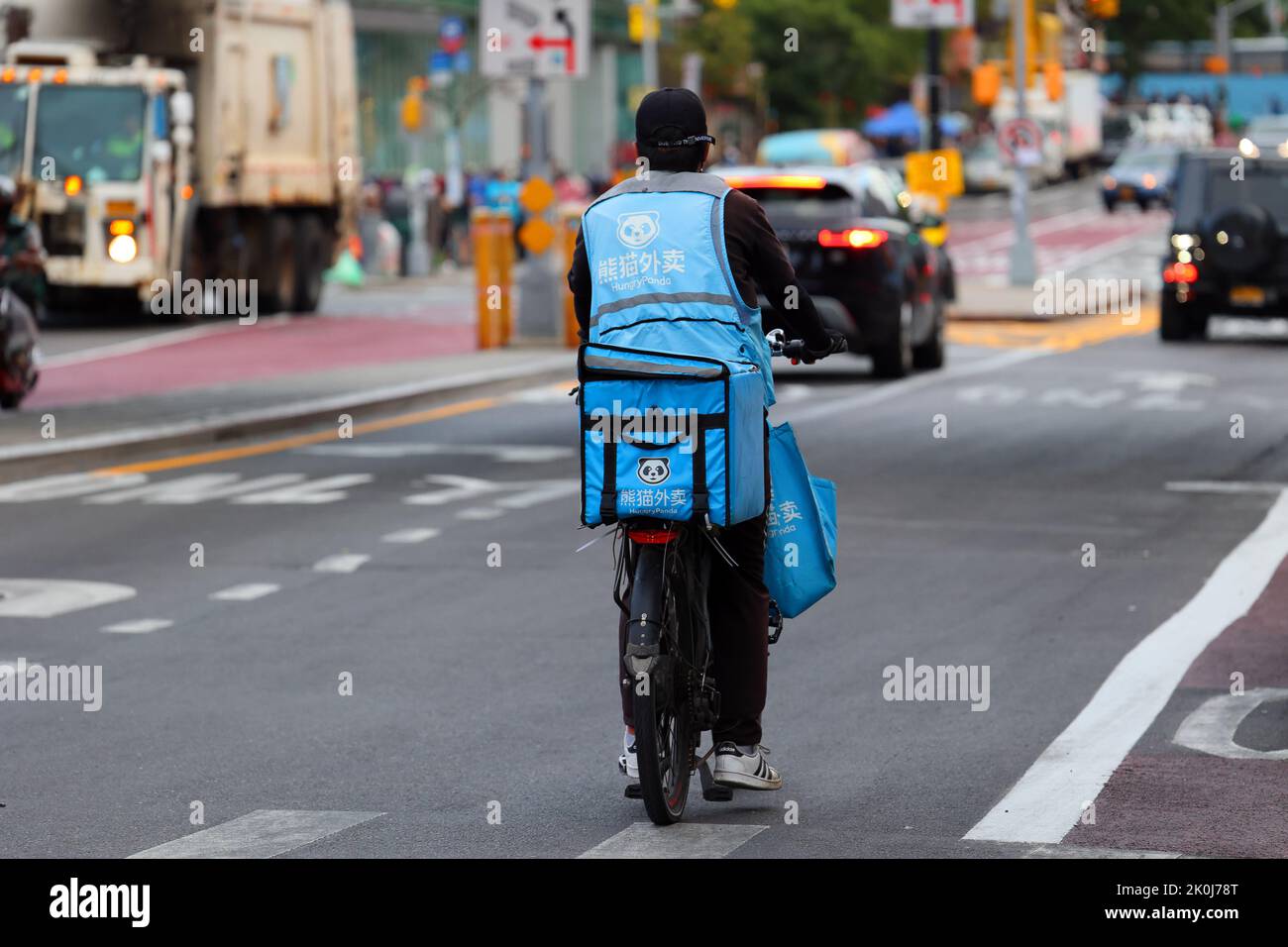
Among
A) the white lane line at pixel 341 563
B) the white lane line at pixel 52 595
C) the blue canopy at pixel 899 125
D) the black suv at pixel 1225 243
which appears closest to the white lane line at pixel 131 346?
the black suv at pixel 1225 243

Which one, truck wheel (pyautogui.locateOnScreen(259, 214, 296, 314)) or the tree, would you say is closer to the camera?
truck wheel (pyautogui.locateOnScreen(259, 214, 296, 314))

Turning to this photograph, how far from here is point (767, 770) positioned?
7.44 metres

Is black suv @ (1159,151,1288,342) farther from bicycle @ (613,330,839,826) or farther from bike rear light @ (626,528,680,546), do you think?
bike rear light @ (626,528,680,546)

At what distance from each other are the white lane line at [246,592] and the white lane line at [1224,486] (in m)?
5.83

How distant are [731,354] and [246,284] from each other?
84.4 feet

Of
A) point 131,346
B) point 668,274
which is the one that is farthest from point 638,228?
point 131,346

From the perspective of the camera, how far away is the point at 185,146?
29.4 m

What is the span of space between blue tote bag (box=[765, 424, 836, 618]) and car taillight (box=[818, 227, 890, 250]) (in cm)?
1434

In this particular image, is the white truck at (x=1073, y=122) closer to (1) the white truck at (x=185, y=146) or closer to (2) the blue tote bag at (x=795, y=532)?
(1) the white truck at (x=185, y=146)

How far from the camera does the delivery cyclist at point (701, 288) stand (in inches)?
277

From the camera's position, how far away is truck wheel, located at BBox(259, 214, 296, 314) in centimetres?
3253

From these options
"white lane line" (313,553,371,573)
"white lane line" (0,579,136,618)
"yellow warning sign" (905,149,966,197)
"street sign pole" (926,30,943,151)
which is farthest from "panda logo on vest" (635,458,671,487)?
"street sign pole" (926,30,943,151)

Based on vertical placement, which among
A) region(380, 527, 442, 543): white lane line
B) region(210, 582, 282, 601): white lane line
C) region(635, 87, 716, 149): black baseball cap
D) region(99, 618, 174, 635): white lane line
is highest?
region(635, 87, 716, 149): black baseball cap
